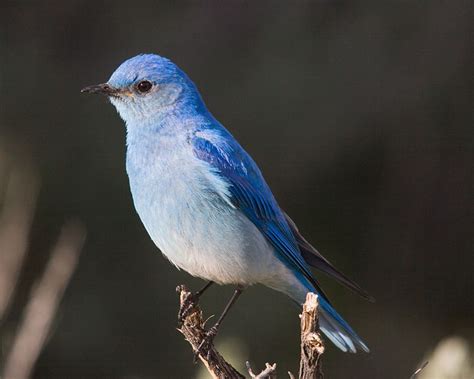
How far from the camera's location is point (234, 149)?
188 inches

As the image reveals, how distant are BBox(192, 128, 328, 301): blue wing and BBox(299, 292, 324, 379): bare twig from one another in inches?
51.6

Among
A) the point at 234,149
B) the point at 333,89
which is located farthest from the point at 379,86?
the point at 234,149

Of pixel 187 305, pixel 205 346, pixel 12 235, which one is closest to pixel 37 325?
pixel 12 235

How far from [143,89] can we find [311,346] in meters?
2.03

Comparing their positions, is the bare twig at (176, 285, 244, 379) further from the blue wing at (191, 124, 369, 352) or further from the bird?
the blue wing at (191, 124, 369, 352)

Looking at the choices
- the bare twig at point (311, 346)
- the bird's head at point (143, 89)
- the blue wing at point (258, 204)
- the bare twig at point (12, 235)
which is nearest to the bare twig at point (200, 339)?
the bare twig at point (311, 346)

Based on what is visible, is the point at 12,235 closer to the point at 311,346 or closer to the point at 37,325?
the point at 37,325

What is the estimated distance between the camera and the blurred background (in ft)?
23.1

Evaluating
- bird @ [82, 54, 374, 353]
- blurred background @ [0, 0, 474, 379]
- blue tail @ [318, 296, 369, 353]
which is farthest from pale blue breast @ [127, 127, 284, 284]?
blurred background @ [0, 0, 474, 379]

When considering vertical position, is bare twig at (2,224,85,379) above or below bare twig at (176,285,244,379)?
above

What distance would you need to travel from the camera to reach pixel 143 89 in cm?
494

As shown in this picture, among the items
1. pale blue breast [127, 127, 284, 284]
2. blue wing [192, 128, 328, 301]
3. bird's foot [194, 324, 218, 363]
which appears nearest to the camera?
bird's foot [194, 324, 218, 363]

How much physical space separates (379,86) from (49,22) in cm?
274

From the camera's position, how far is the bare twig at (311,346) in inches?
132
